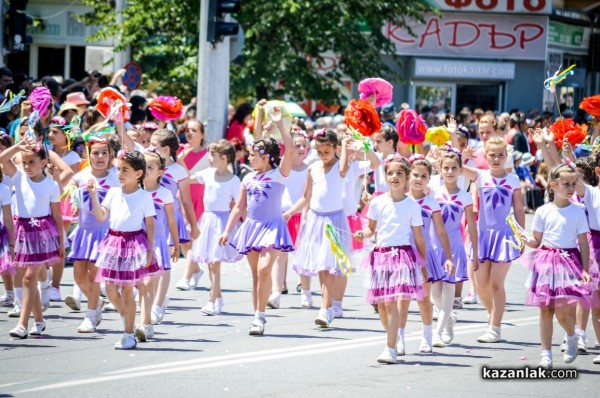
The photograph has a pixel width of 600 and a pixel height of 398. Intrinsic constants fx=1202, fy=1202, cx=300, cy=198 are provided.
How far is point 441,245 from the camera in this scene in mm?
10273

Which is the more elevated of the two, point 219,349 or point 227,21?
point 227,21

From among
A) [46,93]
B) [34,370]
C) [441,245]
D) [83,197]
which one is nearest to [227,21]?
[46,93]

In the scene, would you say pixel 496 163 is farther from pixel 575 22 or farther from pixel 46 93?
pixel 575 22

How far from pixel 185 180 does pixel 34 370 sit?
11.6 feet

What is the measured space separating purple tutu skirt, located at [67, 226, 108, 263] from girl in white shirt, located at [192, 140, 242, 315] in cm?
149

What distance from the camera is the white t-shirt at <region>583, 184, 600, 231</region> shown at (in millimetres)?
10078

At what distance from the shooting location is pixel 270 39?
79.5ft

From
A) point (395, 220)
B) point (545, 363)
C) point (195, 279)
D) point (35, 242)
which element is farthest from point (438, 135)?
point (35, 242)

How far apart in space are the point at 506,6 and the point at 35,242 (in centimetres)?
2753

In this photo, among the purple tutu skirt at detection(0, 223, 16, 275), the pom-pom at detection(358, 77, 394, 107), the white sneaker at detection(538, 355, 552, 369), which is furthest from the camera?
the pom-pom at detection(358, 77, 394, 107)

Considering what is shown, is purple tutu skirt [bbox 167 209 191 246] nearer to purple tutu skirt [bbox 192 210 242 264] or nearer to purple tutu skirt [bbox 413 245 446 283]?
purple tutu skirt [bbox 192 210 242 264]

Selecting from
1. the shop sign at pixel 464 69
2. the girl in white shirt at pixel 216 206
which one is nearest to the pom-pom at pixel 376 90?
the girl in white shirt at pixel 216 206

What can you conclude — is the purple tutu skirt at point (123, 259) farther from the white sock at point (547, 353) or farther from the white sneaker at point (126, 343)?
the white sock at point (547, 353)

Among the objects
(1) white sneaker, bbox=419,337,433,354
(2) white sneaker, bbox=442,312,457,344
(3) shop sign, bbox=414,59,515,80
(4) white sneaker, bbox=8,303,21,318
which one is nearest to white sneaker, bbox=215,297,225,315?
(4) white sneaker, bbox=8,303,21,318
